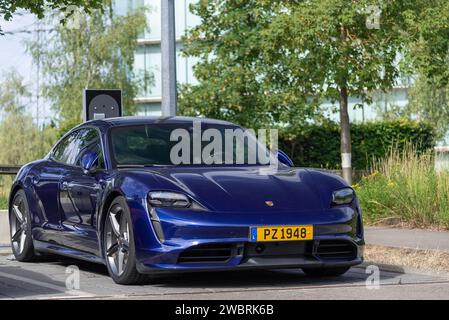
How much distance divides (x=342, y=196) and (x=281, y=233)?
2.60 ft

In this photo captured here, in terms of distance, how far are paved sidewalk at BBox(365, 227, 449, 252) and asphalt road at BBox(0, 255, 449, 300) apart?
1954 millimetres

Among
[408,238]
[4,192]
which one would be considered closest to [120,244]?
[408,238]

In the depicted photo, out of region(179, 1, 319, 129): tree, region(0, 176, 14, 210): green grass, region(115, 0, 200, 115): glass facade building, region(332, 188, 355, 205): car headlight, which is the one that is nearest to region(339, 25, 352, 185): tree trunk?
region(0, 176, 14, 210): green grass

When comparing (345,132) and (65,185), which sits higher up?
(345,132)

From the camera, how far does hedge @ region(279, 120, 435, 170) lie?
3503 centimetres

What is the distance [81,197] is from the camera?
10.1 meters

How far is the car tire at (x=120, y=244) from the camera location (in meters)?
9.01

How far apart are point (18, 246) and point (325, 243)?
4115 millimetres

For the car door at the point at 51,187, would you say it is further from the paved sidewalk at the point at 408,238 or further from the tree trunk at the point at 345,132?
the tree trunk at the point at 345,132

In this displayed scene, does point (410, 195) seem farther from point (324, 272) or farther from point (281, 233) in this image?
point (281, 233)

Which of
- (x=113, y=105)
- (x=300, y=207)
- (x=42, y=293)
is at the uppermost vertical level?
(x=113, y=105)

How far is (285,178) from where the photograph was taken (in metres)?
9.46
